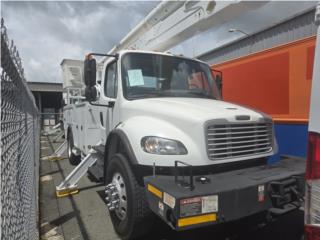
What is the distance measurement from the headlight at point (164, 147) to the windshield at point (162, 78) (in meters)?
1.16

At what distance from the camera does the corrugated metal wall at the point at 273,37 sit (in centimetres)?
998

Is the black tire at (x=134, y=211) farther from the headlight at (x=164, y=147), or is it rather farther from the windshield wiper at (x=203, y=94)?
the windshield wiper at (x=203, y=94)

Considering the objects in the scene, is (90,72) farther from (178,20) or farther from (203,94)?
(178,20)

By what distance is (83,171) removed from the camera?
5.67 metres

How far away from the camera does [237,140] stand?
10.9 ft

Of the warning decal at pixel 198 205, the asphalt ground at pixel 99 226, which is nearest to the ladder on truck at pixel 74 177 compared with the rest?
the asphalt ground at pixel 99 226

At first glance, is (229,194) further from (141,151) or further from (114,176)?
(114,176)

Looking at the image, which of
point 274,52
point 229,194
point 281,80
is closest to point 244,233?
point 229,194

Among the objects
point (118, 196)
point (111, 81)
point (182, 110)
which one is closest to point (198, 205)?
point (182, 110)

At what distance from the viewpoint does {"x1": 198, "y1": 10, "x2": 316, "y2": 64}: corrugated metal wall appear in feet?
32.8

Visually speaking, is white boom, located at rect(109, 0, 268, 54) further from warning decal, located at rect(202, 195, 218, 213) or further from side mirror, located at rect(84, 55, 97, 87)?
warning decal, located at rect(202, 195, 218, 213)

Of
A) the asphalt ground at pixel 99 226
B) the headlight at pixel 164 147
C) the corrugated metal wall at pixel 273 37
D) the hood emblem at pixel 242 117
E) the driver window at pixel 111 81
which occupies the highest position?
the corrugated metal wall at pixel 273 37

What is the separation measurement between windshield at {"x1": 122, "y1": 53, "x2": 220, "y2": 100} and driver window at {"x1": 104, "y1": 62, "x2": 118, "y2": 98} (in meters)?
0.27

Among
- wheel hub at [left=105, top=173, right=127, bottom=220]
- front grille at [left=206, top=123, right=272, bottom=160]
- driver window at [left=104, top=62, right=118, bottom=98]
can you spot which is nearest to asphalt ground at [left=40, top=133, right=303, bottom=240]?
wheel hub at [left=105, top=173, right=127, bottom=220]
